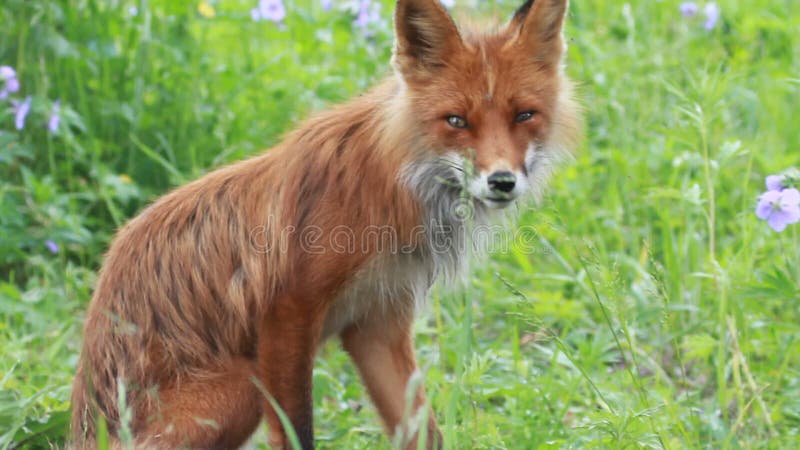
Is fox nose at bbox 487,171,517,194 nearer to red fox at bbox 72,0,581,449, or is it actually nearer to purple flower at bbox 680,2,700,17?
red fox at bbox 72,0,581,449

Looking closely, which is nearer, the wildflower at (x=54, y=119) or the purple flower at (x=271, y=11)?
the wildflower at (x=54, y=119)

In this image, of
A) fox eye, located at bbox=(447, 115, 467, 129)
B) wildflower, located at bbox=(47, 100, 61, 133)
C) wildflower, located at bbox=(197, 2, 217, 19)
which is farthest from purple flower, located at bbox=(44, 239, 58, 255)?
fox eye, located at bbox=(447, 115, 467, 129)

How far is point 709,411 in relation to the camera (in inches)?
191

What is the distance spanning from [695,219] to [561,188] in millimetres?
852

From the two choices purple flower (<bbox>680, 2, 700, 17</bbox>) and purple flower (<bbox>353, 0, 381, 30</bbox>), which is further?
purple flower (<bbox>680, 2, 700, 17</bbox>)

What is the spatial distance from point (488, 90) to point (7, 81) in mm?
3323

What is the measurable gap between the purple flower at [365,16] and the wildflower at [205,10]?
102cm

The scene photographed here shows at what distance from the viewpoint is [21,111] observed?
6355 mm

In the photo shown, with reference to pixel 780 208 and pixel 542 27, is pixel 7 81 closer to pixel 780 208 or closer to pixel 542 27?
pixel 542 27

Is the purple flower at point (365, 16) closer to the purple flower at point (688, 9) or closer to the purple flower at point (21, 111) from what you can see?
the purple flower at point (21, 111)

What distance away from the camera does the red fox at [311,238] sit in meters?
4.34

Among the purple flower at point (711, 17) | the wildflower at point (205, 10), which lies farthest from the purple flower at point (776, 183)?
the wildflower at point (205, 10)

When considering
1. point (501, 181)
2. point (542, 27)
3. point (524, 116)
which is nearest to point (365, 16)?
point (542, 27)

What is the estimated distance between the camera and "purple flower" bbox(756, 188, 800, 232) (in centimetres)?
421
